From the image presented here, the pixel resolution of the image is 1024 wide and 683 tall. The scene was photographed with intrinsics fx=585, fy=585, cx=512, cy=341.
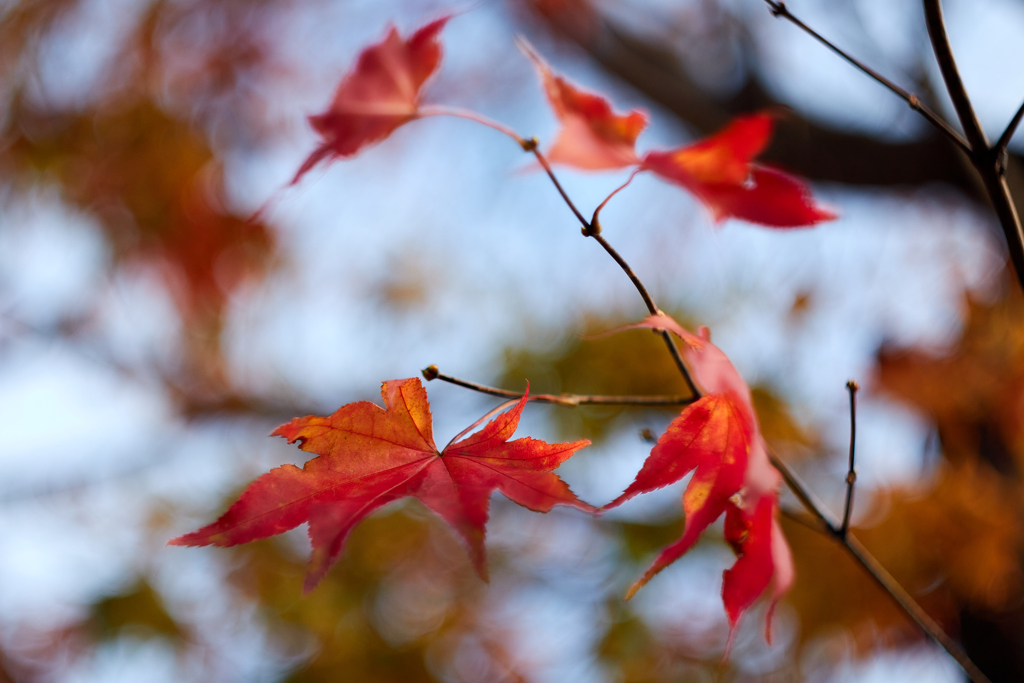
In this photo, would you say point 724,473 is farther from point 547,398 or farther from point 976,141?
point 976,141

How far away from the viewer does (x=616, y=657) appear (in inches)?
75.4

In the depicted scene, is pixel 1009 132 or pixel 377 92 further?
pixel 377 92

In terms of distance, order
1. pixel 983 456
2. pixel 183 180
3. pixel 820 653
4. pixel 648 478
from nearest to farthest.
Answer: pixel 648 478 → pixel 983 456 → pixel 820 653 → pixel 183 180

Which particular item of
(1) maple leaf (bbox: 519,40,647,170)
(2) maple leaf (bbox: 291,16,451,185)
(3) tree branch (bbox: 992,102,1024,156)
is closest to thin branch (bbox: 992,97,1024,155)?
(3) tree branch (bbox: 992,102,1024,156)

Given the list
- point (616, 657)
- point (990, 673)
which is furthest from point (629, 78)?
point (616, 657)

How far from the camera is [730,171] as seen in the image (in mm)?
605

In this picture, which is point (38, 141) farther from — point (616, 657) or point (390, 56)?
point (616, 657)

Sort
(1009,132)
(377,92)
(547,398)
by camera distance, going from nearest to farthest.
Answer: (1009,132) → (547,398) → (377,92)

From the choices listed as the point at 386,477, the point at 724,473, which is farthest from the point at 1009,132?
the point at 386,477

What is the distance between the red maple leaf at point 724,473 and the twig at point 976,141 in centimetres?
24

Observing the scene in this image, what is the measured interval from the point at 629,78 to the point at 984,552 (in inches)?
56.1

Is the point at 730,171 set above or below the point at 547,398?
above

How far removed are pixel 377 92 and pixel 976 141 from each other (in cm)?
59

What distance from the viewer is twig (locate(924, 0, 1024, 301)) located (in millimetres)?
424
